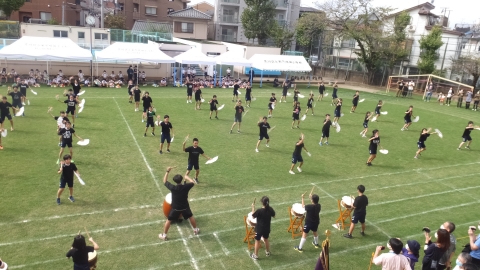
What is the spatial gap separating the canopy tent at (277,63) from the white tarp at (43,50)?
613 inches

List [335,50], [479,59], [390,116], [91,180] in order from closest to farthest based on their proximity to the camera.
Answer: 1. [91,180]
2. [390,116]
3. [479,59]
4. [335,50]

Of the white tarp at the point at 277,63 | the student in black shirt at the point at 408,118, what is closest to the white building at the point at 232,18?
the white tarp at the point at 277,63

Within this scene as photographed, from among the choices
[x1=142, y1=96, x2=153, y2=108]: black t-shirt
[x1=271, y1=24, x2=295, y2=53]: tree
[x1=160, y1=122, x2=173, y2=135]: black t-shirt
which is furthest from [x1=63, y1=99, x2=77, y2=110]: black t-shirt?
[x1=271, y1=24, x2=295, y2=53]: tree

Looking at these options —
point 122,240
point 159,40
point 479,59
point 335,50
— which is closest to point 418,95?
point 479,59

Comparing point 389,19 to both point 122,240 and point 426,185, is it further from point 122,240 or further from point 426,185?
point 122,240

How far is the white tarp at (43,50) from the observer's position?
27422 mm

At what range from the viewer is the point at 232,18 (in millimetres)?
59750

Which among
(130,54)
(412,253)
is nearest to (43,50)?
(130,54)

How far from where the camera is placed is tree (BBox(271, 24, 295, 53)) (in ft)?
172

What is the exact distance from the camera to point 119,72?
34125 millimetres

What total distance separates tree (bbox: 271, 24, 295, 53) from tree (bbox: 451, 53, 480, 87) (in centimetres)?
2154

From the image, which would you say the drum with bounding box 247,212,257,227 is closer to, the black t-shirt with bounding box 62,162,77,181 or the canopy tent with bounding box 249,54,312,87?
the black t-shirt with bounding box 62,162,77,181

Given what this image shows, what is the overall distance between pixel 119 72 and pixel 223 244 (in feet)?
94.0

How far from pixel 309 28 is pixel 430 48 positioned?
14.5 m
